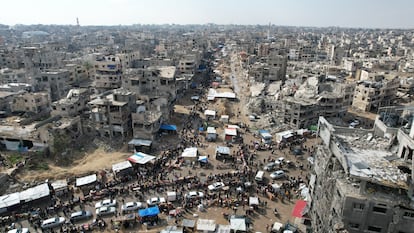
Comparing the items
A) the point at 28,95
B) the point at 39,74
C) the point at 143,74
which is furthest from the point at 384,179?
the point at 39,74

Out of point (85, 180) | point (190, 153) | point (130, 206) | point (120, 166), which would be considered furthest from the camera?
point (190, 153)

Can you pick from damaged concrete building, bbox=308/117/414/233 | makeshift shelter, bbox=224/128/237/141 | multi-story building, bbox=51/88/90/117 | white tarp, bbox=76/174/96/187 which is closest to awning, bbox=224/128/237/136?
makeshift shelter, bbox=224/128/237/141

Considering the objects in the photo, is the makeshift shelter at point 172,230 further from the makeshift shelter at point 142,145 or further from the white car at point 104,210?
the makeshift shelter at point 142,145

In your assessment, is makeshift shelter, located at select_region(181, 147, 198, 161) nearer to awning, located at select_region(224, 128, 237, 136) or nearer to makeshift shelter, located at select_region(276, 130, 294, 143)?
awning, located at select_region(224, 128, 237, 136)

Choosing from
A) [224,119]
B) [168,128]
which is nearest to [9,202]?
[168,128]

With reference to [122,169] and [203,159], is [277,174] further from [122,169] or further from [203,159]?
[122,169]

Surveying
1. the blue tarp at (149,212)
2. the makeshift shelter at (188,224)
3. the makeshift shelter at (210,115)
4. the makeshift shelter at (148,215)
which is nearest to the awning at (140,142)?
the blue tarp at (149,212)
